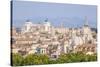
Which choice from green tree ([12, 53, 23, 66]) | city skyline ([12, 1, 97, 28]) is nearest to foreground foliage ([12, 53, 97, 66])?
green tree ([12, 53, 23, 66])

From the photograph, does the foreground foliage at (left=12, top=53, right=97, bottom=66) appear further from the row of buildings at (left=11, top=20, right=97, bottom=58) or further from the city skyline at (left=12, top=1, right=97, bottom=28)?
the city skyline at (left=12, top=1, right=97, bottom=28)

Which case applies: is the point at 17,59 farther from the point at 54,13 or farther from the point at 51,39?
the point at 54,13

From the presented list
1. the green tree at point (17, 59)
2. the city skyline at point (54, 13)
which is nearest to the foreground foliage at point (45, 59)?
the green tree at point (17, 59)

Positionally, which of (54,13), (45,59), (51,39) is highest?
(54,13)

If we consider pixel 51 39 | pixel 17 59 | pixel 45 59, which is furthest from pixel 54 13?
pixel 17 59

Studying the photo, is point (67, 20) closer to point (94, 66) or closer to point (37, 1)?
point (37, 1)

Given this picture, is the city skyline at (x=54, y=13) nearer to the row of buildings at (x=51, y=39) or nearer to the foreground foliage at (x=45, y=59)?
the row of buildings at (x=51, y=39)
